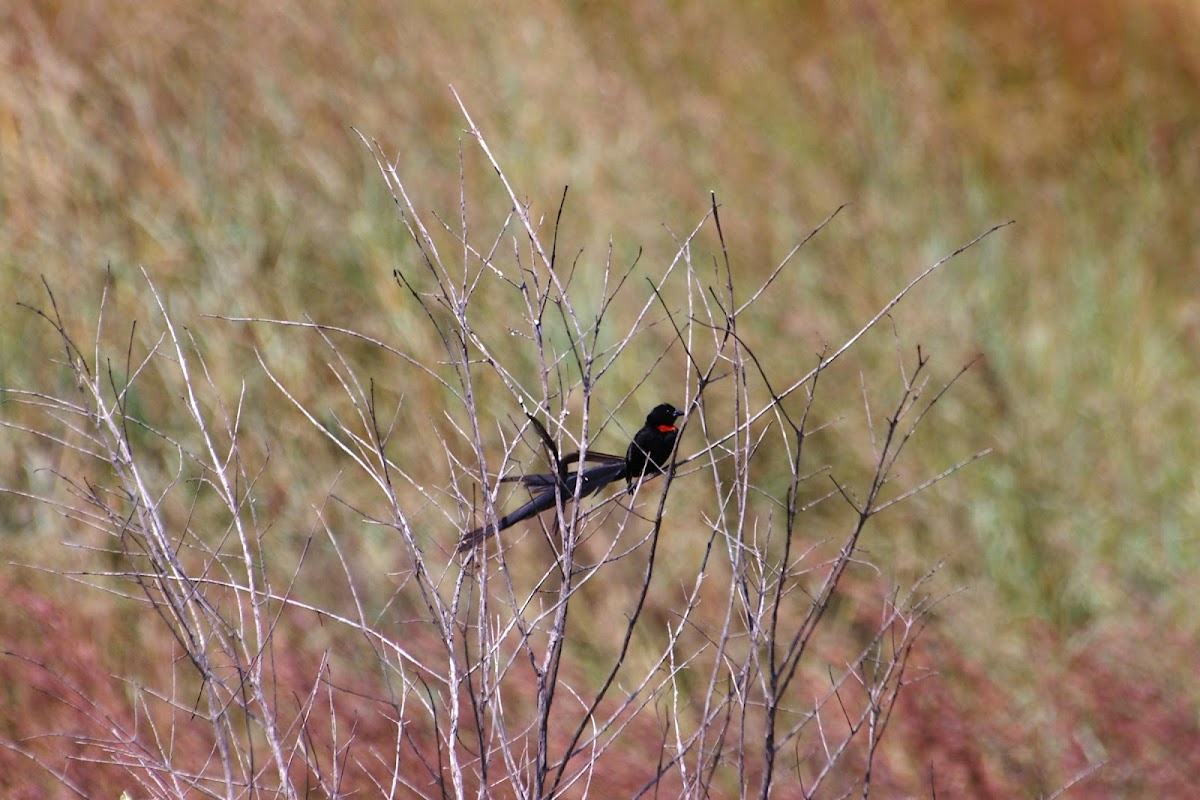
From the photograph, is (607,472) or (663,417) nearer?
(607,472)

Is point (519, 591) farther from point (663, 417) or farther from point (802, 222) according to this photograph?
point (802, 222)

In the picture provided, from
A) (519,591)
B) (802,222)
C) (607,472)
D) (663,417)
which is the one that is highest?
(802,222)

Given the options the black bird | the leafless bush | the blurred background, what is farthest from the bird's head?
the blurred background

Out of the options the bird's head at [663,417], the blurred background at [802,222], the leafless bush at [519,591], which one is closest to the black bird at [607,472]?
the bird's head at [663,417]

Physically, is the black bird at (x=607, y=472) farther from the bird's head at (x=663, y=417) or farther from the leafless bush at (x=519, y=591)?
the leafless bush at (x=519, y=591)

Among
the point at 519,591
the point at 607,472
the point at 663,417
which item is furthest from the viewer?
the point at 519,591

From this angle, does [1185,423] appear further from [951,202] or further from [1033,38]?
[1033,38]

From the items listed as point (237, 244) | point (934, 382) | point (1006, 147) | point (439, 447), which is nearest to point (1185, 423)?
point (934, 382)

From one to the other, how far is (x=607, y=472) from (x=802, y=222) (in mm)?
4784

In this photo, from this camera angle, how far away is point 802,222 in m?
7.94

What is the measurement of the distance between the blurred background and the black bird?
1.46m

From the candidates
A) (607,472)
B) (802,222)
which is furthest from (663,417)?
(802,222)

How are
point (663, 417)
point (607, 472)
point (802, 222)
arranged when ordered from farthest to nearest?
point (802, 222)
point (663, 417)
point (607, 472)

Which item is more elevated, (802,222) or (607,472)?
(802,222)
